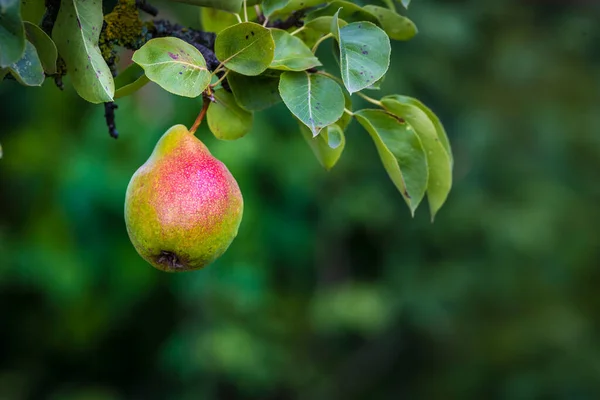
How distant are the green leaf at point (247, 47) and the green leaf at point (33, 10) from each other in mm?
197

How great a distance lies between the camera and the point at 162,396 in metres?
3.96

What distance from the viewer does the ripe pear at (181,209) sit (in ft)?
2.52

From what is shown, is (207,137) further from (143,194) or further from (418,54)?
(143,194)

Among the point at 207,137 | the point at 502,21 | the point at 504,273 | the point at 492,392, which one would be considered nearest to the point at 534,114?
the point at 502,21

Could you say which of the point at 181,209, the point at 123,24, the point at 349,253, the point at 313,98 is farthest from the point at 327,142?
the point at 349,253

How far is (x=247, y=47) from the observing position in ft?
2.47

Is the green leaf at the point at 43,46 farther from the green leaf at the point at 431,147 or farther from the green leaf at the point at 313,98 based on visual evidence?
the green leaf at the point at 431,147

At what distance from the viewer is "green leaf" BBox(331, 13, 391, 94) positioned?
75cm

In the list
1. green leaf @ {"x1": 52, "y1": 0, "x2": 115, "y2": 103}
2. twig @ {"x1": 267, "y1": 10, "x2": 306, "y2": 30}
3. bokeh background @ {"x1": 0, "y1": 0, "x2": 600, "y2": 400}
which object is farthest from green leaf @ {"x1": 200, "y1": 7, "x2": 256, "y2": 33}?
bokeh background @ {"x1": 0, "y1": 0, "x2": 600, "y2": 400}

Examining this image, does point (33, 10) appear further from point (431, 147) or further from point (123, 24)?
point (431, 147)

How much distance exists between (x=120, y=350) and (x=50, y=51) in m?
3.65

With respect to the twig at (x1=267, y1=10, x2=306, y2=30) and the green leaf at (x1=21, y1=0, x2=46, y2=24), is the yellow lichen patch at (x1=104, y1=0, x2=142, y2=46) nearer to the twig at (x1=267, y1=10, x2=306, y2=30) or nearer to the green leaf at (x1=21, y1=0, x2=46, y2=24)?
the green leaf at (x1=21, y1=0, x2=46, y2=24)

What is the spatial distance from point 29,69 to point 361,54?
1.08 feet

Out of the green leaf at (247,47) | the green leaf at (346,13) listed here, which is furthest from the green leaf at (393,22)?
the green leaf at (247,47)
